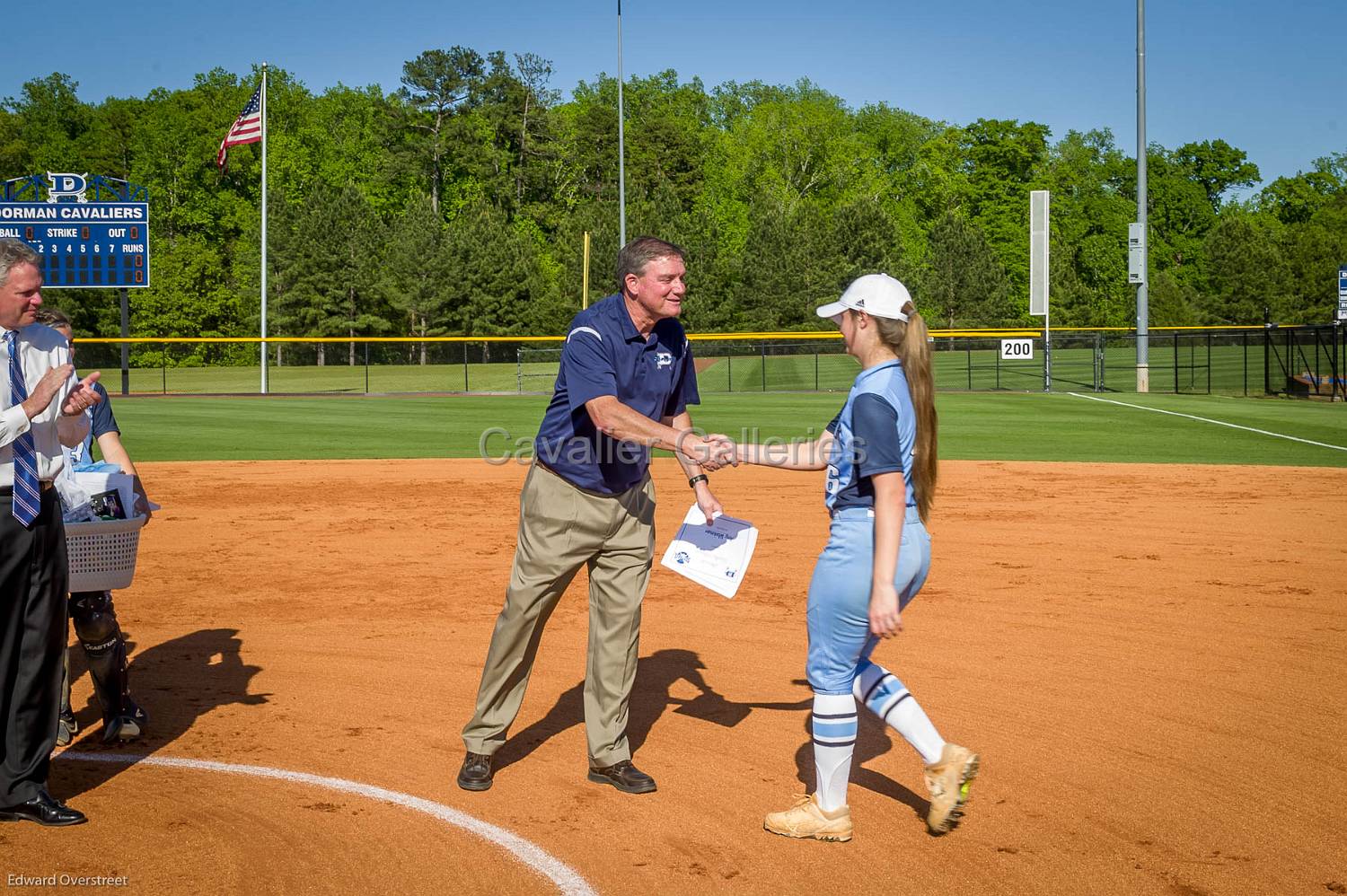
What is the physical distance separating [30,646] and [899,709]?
342cm

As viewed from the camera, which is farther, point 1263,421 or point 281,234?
point 281,234

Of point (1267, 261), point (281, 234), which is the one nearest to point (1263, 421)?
point (281, 234)

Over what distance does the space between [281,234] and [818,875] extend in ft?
213

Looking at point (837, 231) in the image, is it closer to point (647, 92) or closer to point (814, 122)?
point (814, 122)

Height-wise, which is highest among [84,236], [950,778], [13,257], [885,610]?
[84,236]

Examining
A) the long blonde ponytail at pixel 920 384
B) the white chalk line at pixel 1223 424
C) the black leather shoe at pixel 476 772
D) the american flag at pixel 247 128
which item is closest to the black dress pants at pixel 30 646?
the black leather shoe at pixel 476 772

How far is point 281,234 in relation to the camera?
6438 centimetres

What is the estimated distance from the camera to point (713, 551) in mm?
5160

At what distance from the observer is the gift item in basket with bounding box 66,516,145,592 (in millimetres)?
5340

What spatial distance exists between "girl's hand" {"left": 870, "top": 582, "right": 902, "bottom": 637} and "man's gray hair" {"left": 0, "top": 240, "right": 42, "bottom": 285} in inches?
132

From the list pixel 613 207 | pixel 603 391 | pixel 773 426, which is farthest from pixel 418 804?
pixel 613 207

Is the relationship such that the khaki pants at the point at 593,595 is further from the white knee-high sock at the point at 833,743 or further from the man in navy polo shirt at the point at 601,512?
the white knee-high sock at the point at 833,743

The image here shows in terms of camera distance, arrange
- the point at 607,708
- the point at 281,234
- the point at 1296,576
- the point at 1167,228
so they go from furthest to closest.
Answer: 1. the point at 1167,228
2. the point at 281,234
3. the point at 1296,576
4. the point at 607,708

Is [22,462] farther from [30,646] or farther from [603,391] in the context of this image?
[603,391]
